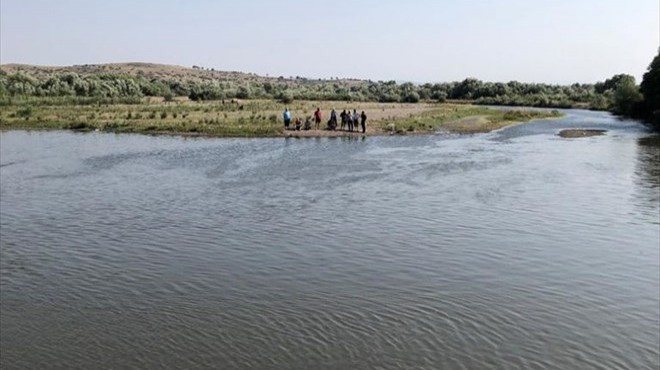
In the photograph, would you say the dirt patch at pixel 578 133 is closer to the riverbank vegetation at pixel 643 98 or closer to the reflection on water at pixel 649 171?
the reflection on water at pixel 649 171

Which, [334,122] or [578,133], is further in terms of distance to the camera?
[578,133]

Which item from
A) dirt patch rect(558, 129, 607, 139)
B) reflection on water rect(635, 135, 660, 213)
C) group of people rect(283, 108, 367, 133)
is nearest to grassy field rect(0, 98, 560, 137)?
group of people rect(283, 108, 367, 133)

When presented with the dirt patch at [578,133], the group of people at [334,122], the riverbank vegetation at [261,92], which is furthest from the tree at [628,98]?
the group of people at [334,122]

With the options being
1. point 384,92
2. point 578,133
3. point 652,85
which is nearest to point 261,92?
point 384,92

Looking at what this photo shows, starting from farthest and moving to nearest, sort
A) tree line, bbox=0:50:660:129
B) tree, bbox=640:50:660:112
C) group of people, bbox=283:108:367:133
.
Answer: tree line, bbox=0:50:660:129 < tree, bbox=640:50:660:112 < group of people, bbox=283:108:367:133

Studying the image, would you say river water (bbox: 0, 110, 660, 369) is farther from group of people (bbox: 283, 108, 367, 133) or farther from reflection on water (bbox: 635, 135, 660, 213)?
group of people (bbox: 283, 108, 367, 133)

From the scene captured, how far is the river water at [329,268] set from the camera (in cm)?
1230

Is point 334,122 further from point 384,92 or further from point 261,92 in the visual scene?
point 384,92

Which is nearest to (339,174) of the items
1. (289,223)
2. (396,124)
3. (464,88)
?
(289,223)

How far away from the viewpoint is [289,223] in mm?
22328

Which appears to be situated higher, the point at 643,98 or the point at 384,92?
the point at 384,92

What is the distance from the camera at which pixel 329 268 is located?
1714 cm

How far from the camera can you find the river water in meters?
12.3

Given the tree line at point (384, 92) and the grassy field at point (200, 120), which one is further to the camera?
the tree line at point (384, 92)
